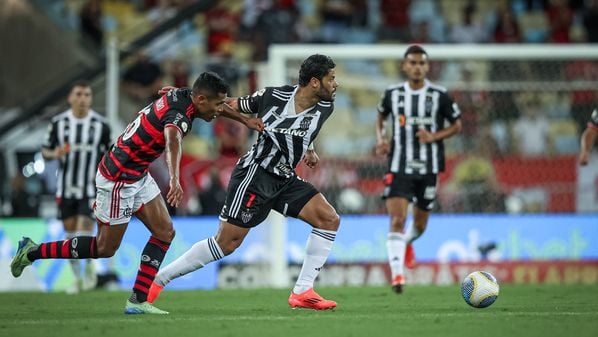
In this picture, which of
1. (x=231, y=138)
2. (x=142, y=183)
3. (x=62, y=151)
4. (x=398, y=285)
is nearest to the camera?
(x=142, y=183)

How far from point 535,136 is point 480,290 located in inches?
316

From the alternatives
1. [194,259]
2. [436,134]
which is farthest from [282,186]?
[436,134]

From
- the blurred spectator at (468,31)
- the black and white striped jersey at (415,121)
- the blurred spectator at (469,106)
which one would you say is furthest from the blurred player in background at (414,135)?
the blurred spectator at (468,31)

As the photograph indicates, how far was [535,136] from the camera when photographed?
16.9 meters

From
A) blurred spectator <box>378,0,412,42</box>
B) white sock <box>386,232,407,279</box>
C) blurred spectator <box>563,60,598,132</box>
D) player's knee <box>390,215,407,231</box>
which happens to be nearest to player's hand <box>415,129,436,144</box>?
player's knee <box>390,215,407,231</box>

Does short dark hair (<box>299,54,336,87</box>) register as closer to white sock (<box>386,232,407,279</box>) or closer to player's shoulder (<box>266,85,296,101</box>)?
player's shoulder (<box>266,85,296,101</box>)

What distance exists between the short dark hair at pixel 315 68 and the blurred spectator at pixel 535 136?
7828mm

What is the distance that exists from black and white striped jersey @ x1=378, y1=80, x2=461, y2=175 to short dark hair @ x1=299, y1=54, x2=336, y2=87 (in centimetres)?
300

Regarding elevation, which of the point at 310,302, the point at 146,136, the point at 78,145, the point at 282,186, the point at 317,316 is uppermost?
the point at 78,145

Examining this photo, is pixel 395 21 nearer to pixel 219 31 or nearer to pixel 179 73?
pixel 219 31

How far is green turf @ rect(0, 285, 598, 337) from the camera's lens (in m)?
7.76

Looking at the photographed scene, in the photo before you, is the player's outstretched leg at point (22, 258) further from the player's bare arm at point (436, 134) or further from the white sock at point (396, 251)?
the player's bare arm at point (436, 134)

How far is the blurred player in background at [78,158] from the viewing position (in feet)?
43.9

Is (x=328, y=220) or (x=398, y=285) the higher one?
(x=328, y=220)
